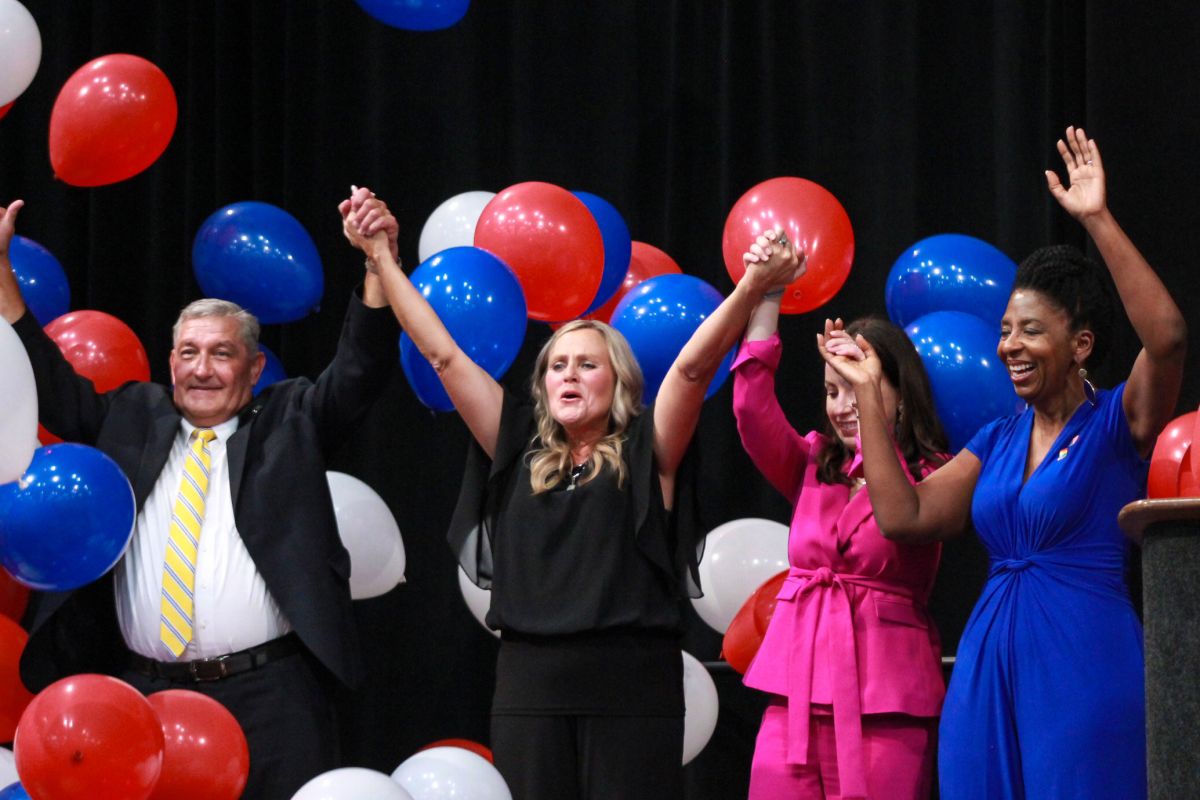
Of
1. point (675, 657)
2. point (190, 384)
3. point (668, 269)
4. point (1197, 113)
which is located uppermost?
point (1197, 113)

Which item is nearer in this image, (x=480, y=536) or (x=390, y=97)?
(x=480, y=536)

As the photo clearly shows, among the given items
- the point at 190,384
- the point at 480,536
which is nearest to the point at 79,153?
the point at 190,384

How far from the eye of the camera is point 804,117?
4199mm

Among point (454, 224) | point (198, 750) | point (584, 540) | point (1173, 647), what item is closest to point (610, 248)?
point (454, 224)

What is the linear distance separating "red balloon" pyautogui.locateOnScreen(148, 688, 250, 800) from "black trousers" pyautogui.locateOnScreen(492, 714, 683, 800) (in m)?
0.43

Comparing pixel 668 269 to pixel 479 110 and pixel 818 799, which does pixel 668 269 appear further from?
pixel 818 799

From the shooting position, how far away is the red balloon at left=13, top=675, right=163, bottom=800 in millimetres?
2336

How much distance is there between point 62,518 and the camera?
2543 mm

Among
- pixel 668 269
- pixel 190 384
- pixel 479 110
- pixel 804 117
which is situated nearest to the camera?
pixel 190 384

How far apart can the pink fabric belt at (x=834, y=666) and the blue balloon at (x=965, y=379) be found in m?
0.38

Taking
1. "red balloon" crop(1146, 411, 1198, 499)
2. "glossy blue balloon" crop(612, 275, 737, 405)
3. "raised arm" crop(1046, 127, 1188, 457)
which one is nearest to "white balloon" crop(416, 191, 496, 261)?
"glossy blue balloon" crop(612, 275, 737, 405)

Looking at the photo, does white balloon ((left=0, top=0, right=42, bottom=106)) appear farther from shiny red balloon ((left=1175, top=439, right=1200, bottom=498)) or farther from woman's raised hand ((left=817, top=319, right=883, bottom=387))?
shiny red balloon ((left=1175, top=439, right=1200, bottom=498))

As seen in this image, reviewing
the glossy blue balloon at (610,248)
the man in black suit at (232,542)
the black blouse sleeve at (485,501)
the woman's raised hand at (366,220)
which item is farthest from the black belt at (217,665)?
the glossy blue balloon at (610,248)

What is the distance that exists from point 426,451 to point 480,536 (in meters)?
1.61
